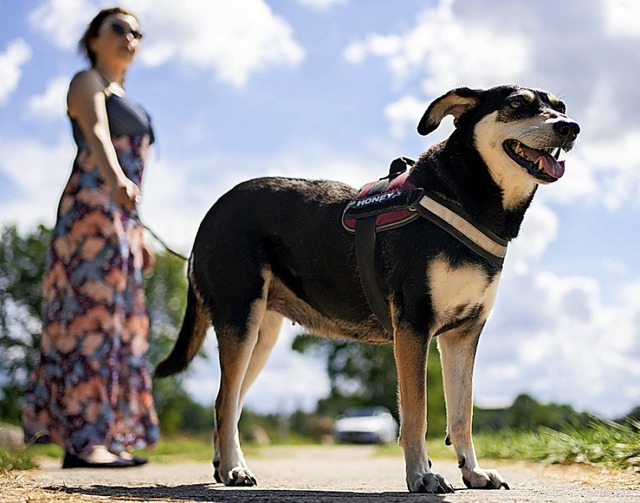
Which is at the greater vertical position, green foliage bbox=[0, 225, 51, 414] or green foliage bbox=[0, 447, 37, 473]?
green foliage bbox=[0, 225, 51, 414]

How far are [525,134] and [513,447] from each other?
4.99m

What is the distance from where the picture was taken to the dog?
437 centimetres

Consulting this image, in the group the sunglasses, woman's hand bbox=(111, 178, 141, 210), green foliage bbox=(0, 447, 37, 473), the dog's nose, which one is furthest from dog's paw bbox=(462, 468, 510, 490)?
the sunglasses

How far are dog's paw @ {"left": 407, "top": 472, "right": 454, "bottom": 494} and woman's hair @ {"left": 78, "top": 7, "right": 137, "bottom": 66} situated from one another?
4.53 metres

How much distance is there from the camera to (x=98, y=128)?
622 centimetres

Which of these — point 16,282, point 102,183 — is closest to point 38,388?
point 102,183

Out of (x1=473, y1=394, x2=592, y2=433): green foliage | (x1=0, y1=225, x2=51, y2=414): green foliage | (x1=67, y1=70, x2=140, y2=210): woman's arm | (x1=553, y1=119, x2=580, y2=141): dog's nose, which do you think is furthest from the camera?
(x1=0, y1=225, x2=51, y2=414): green foliage

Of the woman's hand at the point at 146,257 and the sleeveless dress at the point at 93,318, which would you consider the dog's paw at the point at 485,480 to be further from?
the woman's hand at the point at 146,257

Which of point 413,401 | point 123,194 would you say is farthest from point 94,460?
point 413,401

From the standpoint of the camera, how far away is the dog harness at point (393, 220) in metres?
4.46

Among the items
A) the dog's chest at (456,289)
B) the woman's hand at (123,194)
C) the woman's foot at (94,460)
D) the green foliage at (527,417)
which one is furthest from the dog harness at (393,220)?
the green foliage at (527,417)

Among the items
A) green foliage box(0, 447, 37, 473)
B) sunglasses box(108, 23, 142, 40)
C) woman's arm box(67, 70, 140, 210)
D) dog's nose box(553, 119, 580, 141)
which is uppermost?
sunglasses box(108, 23, 142, 40)

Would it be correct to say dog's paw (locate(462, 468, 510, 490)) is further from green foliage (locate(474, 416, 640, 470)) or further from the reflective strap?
green foliage (locate(474, 416, 640, 470))

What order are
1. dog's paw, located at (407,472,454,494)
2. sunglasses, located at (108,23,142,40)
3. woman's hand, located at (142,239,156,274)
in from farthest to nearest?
woman's hand, located at (142,239,156,274) < sunglasses, located at (108,23,142,40) < dog's paw, located at (407,472,454,494)
